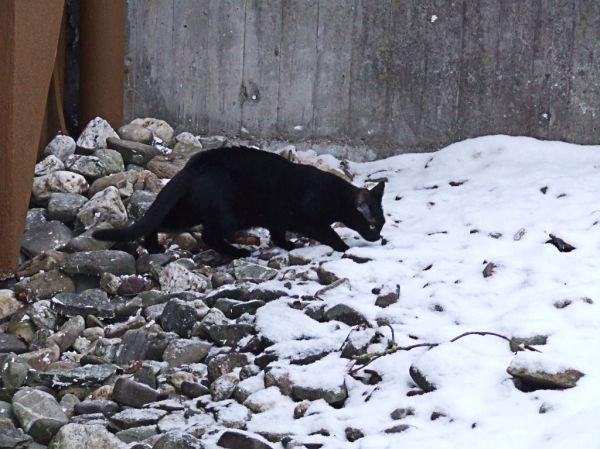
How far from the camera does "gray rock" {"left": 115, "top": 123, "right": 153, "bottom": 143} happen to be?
6.67 metres

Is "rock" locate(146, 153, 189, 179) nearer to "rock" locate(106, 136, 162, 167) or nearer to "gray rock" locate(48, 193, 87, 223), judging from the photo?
"rock" locate(106, 136, 162, 167)

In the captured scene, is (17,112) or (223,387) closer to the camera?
(223,387)

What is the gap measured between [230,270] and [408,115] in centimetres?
205

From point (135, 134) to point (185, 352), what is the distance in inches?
99.4

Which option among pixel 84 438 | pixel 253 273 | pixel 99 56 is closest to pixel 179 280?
pixel 253 273

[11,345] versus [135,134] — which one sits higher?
[135,134]

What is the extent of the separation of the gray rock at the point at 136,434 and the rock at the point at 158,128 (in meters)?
3.17

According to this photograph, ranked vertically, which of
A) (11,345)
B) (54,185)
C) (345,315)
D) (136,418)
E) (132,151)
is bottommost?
(11,345)

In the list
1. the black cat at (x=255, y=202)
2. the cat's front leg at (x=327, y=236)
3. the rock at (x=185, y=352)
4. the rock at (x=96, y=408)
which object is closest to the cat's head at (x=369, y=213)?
the black cat at (x=255, y=202)

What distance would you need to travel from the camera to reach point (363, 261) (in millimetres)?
5215

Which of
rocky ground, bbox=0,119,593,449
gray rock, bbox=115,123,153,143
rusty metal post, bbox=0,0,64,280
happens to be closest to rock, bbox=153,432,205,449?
rocky ground, bbox=0,119,593,449

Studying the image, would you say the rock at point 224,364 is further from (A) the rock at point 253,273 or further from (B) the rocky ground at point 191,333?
(A) the rock at point 253,273

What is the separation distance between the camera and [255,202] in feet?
19.3

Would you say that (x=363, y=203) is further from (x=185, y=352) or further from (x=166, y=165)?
(x=185, y=352)
